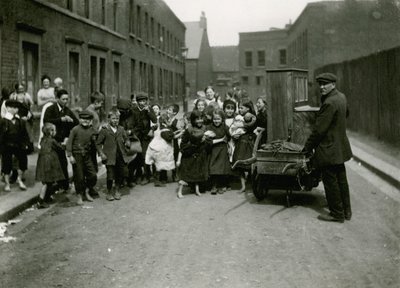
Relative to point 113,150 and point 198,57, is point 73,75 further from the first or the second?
point 198,57

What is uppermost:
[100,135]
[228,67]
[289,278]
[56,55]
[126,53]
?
[228,67]

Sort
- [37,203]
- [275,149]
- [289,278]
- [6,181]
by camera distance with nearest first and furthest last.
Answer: [289,278] < [275,149] < [37,203] < [6,181]

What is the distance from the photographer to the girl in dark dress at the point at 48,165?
755 cm

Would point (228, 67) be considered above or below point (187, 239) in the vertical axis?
above

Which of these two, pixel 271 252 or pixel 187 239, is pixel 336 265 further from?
pixel 187 239

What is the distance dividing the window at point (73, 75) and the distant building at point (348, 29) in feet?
75.1

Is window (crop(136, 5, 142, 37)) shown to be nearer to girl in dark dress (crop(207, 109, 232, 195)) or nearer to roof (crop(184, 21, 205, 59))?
girl in dark dress (crop(207, 109, 232, 195))

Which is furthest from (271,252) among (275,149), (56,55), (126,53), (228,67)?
(228,67)

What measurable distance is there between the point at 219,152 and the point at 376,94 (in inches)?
333

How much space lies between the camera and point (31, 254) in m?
5.32

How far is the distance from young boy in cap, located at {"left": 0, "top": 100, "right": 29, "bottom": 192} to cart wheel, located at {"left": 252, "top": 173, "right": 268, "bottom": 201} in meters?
3.97

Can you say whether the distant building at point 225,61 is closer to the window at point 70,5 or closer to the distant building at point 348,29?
the distant building at point 348,29

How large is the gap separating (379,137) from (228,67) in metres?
63.2

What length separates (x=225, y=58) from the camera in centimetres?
7950
